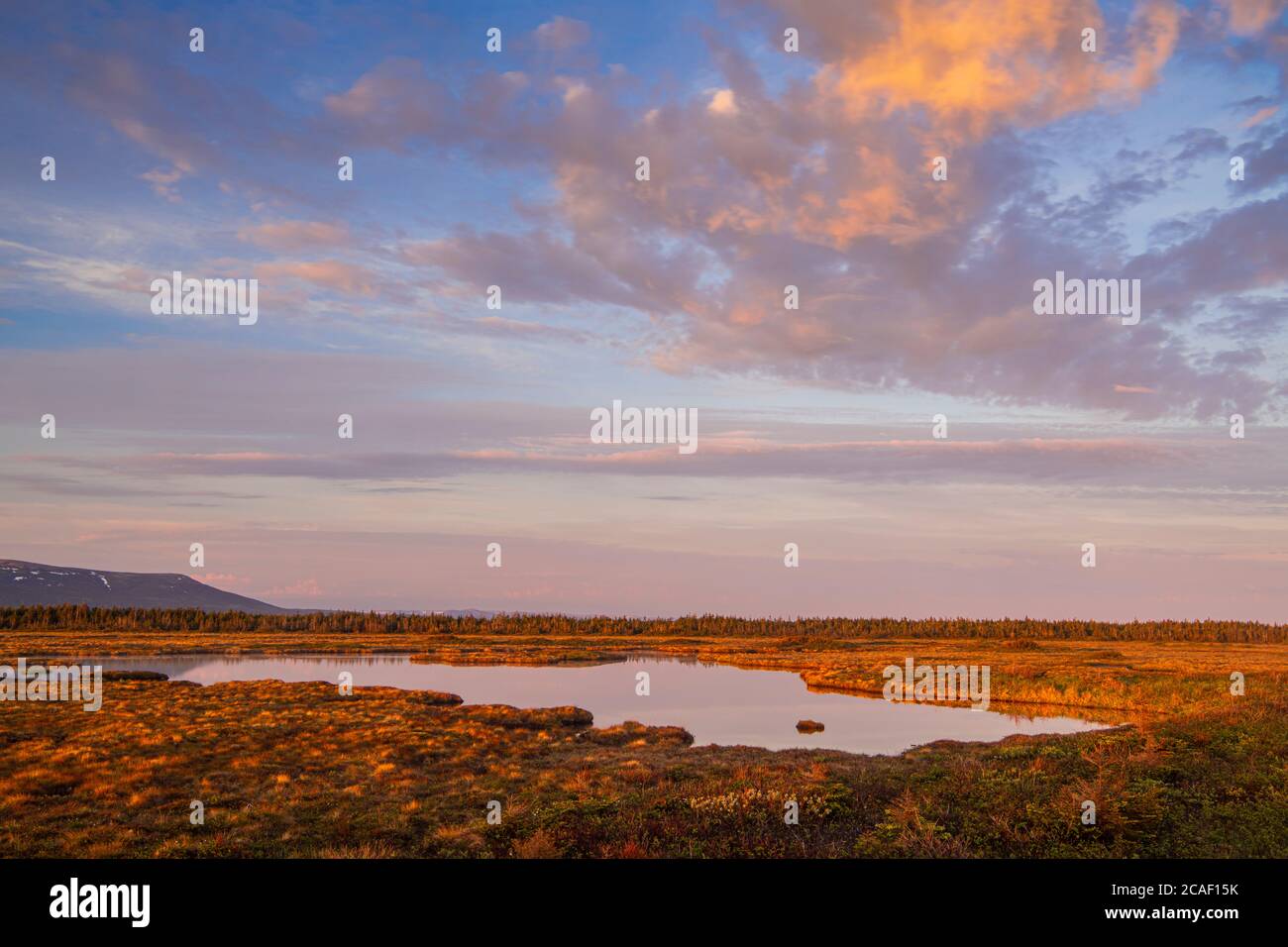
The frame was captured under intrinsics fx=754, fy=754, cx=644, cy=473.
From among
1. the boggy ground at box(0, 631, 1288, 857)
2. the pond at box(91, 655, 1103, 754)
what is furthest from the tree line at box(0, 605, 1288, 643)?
the boggy ground at box(0, 631, 1288, 857)

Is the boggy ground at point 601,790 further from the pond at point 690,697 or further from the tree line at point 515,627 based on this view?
the tree line at point 515,627

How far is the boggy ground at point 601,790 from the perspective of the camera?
14.7m

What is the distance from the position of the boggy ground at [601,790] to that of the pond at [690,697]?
16.8ft

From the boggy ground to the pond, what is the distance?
202 inches

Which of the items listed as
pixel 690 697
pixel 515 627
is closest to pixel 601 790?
pixel 690 697

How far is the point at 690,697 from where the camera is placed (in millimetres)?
52781

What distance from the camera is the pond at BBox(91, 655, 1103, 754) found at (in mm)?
35594

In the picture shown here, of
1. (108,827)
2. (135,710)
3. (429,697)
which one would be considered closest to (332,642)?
(429,697)

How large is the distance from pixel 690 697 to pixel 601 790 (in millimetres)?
34157

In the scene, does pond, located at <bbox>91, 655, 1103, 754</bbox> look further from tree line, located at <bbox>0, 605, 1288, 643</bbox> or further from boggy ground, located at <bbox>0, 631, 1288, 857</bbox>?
tree line, located at <bbox>0, 605, 1288, 643</bbox>

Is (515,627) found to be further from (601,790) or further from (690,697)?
(601,790)

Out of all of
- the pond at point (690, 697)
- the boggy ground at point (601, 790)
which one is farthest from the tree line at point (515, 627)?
the boggy ground at point (601, 790)

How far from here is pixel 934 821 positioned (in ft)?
49.2
